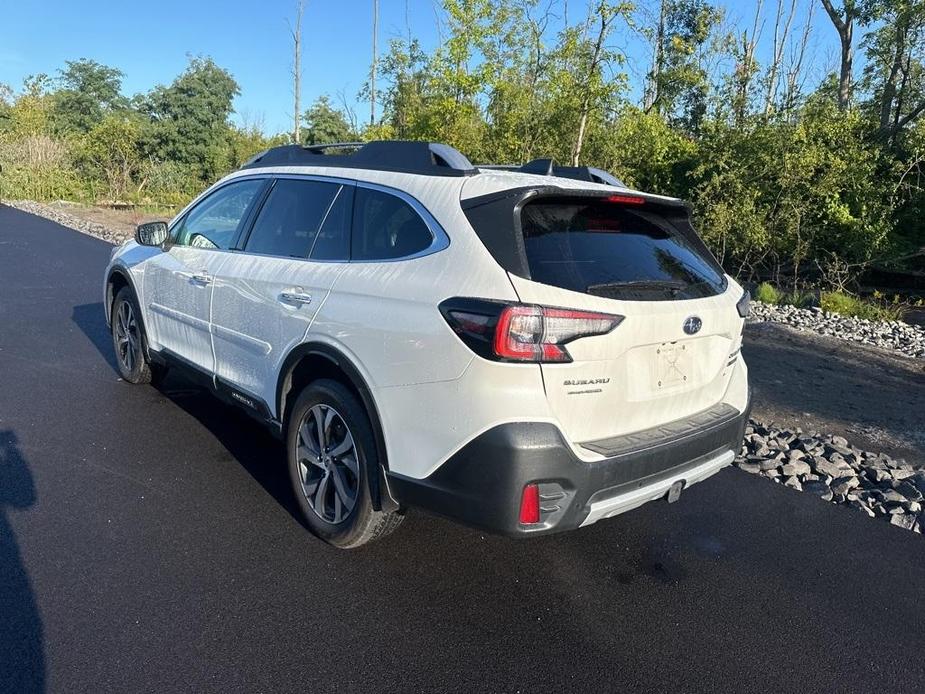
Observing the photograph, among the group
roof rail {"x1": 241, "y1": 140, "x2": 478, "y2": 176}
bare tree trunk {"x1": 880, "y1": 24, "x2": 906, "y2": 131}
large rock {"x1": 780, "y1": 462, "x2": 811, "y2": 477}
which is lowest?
large rock {"x1": 780, "y1": 462, "x2": 811, "y2": 477}

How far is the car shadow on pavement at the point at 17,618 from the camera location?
7.68 feet

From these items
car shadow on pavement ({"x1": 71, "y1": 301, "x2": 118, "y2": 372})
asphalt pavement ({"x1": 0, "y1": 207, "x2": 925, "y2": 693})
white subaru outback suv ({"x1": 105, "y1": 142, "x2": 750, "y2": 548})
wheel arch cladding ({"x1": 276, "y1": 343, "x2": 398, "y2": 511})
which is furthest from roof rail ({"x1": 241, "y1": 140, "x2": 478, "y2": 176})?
car shadow on pavement ({"x1": 71, "y1": 301, "x2": 118, "y2": 372})

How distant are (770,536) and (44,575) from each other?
351 cm

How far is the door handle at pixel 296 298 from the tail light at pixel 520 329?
1.01m

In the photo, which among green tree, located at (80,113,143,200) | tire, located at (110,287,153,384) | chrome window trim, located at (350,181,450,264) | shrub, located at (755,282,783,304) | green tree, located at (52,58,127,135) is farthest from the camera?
green tree, located at (52,58,127,135)

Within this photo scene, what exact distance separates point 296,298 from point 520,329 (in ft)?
4.49

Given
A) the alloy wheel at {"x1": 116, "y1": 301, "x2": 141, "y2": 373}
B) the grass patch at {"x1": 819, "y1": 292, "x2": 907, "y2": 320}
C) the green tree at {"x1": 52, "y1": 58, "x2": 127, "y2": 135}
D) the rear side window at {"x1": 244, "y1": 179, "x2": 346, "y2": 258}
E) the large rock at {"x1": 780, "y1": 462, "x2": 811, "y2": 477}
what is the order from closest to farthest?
the rear side window at {"x1": 244, "y1": 179, "x2": 346, "y2": 258} < the large rock at {"x1": 780, "y1": 462, "x2": 811, "y2": 477} < the alloy wheel at {"x1": 116, "y1": 301, "x2": 141, "y2": 373} < the grass patch at {"x1": 819, "y1": 292, "x2": 907, "y2": 320} < the green tree at {"x1": 52, "y1": 58, "x2": 127, "y2": 135}

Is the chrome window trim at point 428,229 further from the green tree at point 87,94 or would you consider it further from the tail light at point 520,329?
the green tree at point 87,94

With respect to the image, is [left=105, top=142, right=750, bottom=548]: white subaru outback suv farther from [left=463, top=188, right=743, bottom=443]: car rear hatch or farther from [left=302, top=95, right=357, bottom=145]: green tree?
[left=302, top=95, right=357, bottom=145]: green tree

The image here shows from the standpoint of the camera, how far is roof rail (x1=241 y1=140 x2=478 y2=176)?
3.00 meters

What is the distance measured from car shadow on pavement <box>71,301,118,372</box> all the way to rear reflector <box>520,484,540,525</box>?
475cm

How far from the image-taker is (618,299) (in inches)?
105

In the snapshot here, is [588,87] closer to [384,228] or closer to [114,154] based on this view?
[384,228]

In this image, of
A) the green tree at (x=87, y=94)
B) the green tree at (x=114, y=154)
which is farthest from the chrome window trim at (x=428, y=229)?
the green tree at (x=87, y=94)
